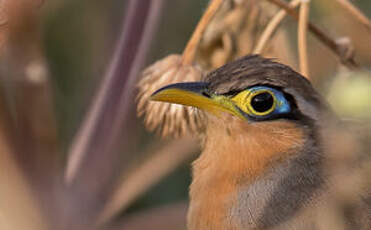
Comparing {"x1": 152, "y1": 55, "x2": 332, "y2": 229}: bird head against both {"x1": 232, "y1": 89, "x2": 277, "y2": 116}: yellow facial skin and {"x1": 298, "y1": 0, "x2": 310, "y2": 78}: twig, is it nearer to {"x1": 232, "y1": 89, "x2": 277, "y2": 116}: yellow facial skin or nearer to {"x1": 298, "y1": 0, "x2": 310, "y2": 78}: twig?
{"x1": 232, "y1": 89, "x2": 277, "y2": 116}: yellow facial skin

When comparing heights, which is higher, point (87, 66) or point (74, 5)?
point (74, 5)

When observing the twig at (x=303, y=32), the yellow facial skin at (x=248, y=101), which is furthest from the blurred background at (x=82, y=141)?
the yellow facial skin at (x=248, y=101)

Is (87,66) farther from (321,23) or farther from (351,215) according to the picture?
(351,215)

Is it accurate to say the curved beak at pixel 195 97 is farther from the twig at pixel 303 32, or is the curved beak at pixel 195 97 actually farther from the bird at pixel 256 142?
the twig at pixel 303 32

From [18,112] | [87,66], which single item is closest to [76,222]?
[18,112]

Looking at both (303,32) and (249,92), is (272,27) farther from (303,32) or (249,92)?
(249,92)

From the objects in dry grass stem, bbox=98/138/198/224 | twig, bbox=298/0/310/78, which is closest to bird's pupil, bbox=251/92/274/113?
twig, bbox=298/0/310/78
